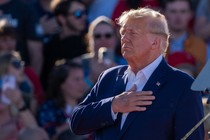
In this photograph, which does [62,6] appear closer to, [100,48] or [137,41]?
[100,48]

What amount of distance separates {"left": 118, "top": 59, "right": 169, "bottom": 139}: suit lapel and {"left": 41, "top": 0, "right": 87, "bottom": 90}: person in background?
3964 millimetres

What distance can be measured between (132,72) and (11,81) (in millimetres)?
2896

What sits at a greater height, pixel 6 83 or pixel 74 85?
pixel 6 83

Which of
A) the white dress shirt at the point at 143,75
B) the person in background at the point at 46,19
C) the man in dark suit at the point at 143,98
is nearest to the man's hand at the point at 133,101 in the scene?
the man in dark suit at the point at 143,98

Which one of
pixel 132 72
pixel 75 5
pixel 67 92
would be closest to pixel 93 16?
pixel 75 5

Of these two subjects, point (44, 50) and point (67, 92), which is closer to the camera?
point (67, 92)

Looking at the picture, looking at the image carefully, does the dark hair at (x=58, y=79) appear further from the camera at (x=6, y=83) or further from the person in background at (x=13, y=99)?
the camera at (x=6, y=83)

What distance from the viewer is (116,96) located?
498cm

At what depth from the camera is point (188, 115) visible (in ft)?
15.9

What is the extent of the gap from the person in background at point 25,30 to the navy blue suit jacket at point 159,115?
12.8 feet

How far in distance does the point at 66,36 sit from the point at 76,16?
26cm

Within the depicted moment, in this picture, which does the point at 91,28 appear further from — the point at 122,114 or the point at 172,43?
the point at 122,114

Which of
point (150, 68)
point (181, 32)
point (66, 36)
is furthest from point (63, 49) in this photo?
point (150, 68)

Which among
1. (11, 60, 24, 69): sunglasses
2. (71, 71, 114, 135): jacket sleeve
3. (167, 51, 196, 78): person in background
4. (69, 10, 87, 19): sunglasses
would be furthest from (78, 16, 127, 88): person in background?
(71, 71, 114, 135): jacket sleeve
